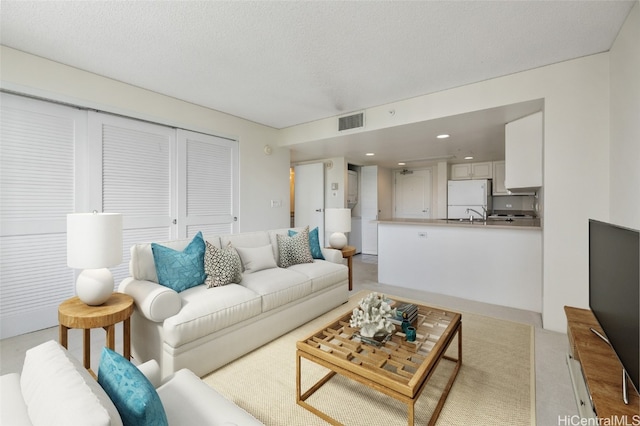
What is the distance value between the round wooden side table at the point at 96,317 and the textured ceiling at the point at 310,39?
1.99 meters

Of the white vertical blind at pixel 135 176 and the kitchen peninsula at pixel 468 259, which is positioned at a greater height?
the white vertical blind at pixel 135 176

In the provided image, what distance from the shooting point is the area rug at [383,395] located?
5.16 ft

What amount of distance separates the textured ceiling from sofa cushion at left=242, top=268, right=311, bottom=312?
1.97 m

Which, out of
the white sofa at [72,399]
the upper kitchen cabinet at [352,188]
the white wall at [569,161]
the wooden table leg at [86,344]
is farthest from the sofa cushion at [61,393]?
the upper kitchen cabinet at [352,188]

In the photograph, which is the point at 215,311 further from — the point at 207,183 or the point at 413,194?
the point at 413,194

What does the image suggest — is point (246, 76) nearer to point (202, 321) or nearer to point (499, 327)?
point (202, 321)

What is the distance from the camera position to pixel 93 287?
1834mm

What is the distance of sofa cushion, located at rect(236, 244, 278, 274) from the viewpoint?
9.16 feet

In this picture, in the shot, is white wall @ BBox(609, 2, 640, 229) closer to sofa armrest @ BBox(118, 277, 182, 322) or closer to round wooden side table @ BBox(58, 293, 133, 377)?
sofa armrest @ BBox(118, 277, 182, 322)

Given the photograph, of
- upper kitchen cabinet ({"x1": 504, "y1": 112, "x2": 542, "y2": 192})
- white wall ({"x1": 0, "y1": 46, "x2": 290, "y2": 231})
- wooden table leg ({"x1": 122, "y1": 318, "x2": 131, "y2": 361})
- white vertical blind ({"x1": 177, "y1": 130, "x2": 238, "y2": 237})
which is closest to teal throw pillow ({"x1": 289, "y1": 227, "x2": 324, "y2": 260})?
white vertical blind ({"x1": 177, "y1": 130, "x2": 238, "y2": 237})

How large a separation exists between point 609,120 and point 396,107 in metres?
1.98

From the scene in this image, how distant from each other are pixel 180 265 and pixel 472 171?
20.6 feet

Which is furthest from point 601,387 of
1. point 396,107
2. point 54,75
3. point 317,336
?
point 54,75

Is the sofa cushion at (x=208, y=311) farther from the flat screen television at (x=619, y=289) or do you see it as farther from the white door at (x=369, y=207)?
the white door at (x=369, y=207)
